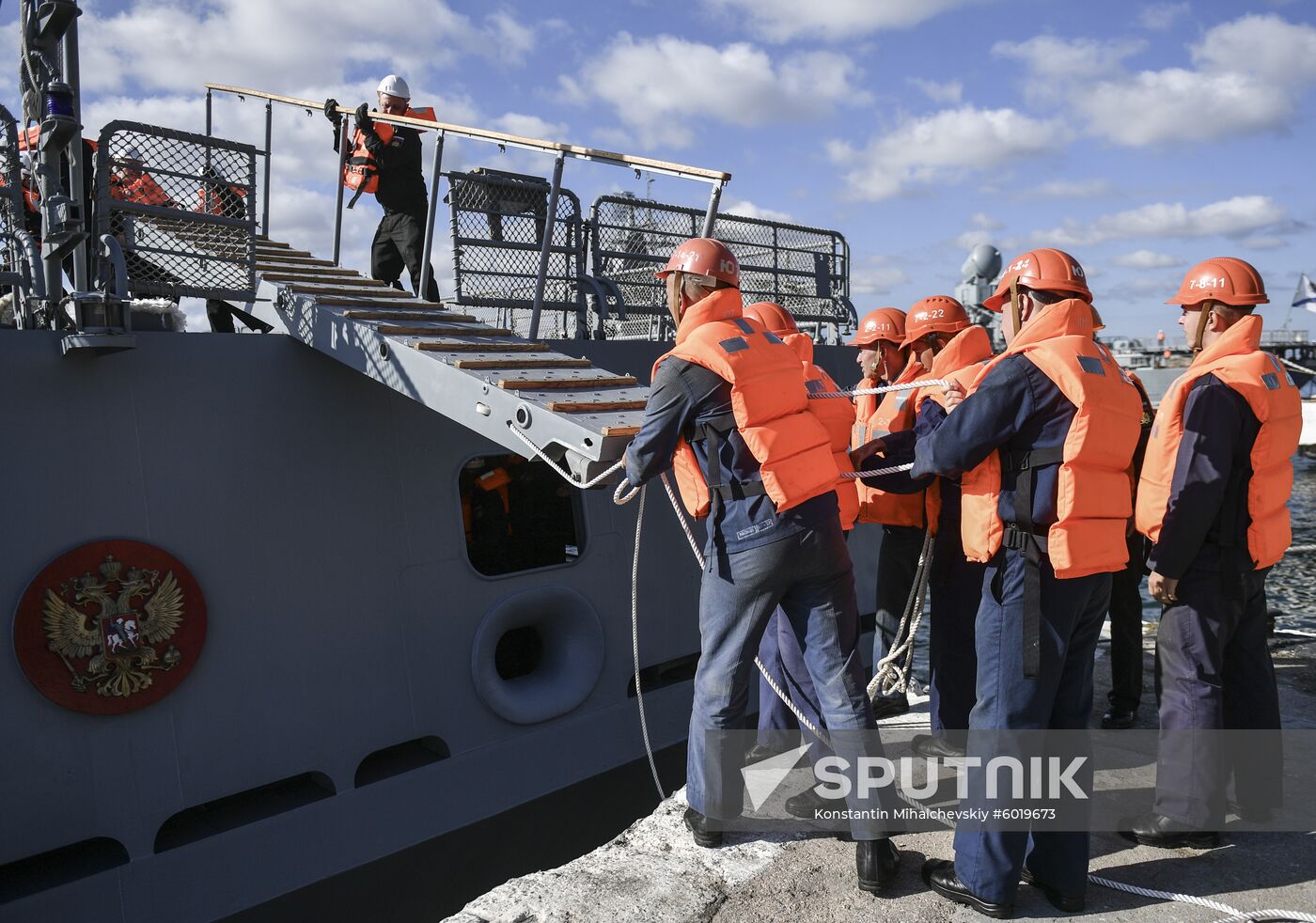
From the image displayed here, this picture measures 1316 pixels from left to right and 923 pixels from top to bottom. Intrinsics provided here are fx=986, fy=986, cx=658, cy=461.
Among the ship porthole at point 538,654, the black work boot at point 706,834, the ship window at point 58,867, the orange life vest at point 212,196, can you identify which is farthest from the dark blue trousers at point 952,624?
the orange life vest at point 212,196

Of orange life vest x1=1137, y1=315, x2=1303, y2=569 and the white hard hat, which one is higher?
the white hard hat

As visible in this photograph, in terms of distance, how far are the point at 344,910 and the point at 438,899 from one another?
0.50 m

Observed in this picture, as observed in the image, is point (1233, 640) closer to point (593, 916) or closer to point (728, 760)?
point (728, 760)

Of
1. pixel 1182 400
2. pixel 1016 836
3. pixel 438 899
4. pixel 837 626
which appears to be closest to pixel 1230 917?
pixel 1016 836

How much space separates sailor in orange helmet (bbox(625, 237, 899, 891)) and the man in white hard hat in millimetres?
3650

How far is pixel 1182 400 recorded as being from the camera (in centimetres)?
333

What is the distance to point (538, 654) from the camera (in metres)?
5.78

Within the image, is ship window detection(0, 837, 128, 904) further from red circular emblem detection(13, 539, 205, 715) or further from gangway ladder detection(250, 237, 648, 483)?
gangway ladder detection(250, 237, 648, 483)

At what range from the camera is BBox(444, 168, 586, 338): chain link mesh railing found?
5.71 m

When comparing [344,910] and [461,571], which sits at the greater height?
[461,571]

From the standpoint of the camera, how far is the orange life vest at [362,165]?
6.31 metres

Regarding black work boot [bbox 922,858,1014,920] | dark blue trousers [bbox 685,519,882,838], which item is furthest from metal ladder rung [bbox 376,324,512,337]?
black work boot [bbox 922,858,1014,920]

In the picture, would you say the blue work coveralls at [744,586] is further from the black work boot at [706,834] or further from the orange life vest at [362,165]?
the orange life vest at [362,165]

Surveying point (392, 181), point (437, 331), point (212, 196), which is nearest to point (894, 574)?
point (437, 331)
